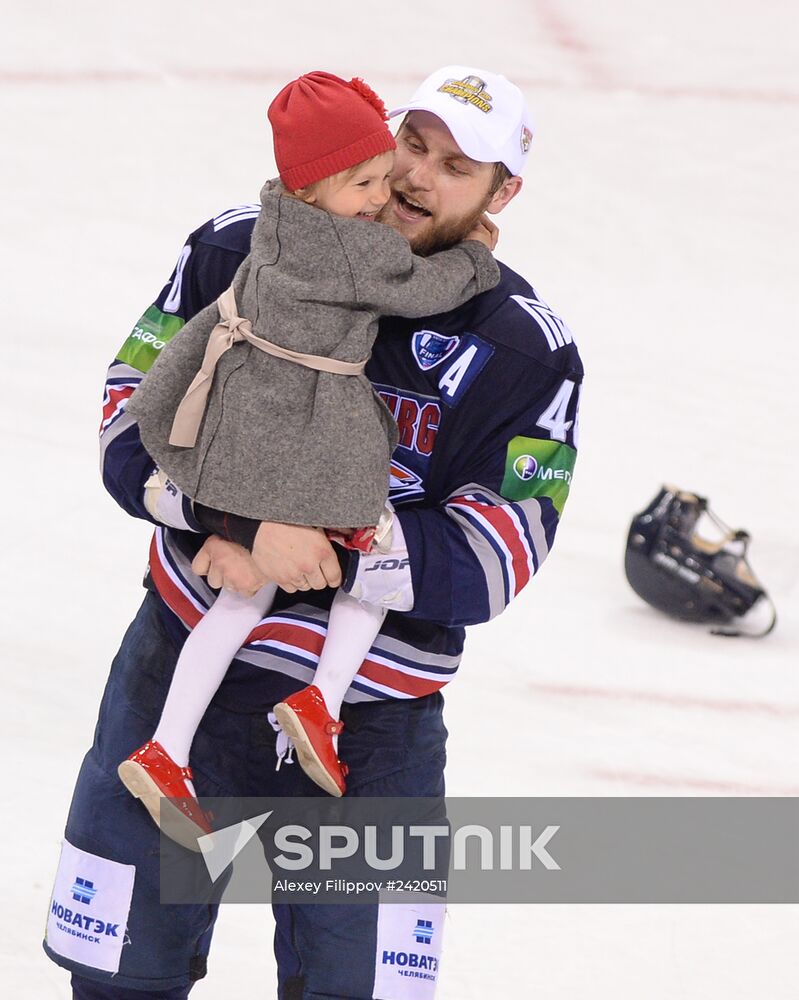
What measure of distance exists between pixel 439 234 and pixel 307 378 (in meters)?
0.28

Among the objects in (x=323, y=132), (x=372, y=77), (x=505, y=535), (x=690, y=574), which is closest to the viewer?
(x=323, y=132)

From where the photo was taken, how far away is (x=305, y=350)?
181 cm

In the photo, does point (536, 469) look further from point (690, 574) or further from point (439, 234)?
point (690, 574)

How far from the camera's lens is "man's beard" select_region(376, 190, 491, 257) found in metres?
1.94

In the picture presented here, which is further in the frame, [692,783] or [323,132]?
[692,783]

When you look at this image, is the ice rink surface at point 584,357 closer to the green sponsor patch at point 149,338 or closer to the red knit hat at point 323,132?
the green sponsor patch at point 149,338


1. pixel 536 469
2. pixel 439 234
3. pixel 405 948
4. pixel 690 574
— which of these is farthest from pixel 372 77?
pixel 405 948

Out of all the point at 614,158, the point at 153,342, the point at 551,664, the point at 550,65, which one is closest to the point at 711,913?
the point at 551,664

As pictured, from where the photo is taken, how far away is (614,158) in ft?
22.3

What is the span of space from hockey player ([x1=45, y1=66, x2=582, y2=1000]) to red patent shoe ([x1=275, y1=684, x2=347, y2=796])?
0.07 metres

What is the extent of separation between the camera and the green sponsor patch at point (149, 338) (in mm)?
2027

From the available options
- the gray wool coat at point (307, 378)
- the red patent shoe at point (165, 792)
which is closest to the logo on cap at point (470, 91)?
the gray wool coat at point (307, 378)

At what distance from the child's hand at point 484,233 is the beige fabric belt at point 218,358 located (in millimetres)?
244

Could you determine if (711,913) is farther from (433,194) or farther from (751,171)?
(751,171)
